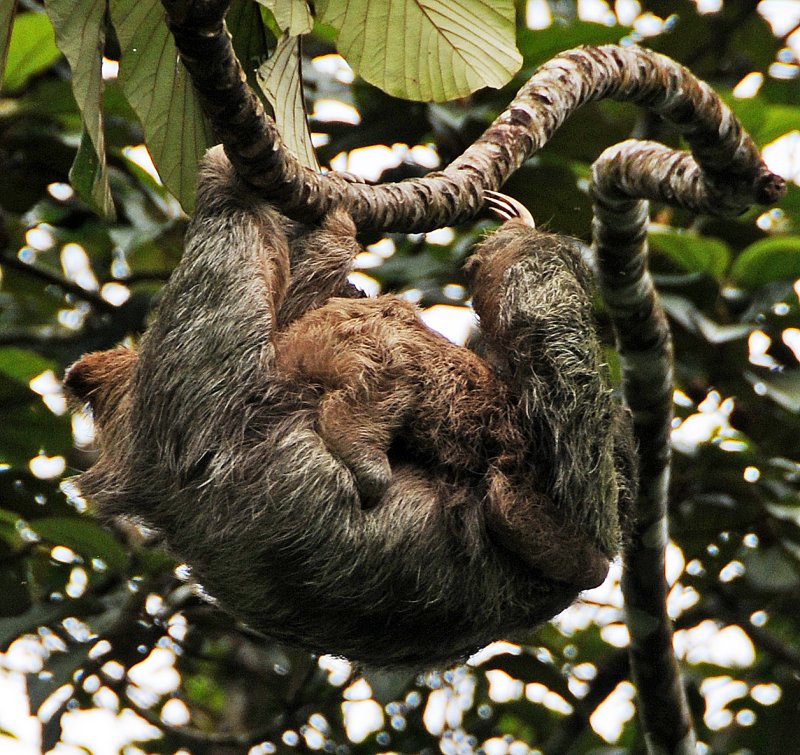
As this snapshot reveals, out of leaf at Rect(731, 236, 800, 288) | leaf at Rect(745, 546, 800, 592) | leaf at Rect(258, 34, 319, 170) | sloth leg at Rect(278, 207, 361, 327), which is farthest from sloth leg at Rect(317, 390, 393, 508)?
leaf at Rect(745, 546, 800, 592)

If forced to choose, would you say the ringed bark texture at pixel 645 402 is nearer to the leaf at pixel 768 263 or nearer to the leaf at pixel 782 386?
the leaf at pixel 782 386

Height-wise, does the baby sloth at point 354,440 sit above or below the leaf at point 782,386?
above

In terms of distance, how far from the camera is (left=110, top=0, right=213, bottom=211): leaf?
4203 millimetres

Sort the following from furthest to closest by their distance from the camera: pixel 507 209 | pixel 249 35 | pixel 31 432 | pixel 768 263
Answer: pixel 768 263 < pixel 31 432 < pixel 507 209 < pixel 249 35

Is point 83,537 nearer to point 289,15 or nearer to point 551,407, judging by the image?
point 551,407

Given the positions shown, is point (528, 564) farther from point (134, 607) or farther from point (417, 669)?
point (134, 607)

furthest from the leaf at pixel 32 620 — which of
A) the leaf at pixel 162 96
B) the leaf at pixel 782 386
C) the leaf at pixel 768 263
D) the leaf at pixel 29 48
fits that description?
the leaf at pixel 768 263

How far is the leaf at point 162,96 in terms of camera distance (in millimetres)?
4203

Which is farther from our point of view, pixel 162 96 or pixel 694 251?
pixel 694 251

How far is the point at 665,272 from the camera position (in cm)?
732

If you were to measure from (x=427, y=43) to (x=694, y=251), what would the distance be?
8.81 ft

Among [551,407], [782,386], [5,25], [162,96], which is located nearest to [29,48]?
[162,96]

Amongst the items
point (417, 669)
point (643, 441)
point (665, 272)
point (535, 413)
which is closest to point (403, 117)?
point (665, 272)

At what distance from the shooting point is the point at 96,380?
15.0 feet
